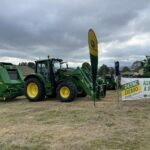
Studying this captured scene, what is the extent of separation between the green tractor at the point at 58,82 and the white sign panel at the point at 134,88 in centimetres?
193

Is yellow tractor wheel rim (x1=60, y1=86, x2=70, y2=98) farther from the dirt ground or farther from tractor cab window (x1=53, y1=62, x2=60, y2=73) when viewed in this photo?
the dirt ground

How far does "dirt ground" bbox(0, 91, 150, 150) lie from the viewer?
22.8ft

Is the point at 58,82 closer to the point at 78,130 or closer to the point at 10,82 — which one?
the point at 10,82

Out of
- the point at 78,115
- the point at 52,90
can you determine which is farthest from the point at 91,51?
the point at 52,90

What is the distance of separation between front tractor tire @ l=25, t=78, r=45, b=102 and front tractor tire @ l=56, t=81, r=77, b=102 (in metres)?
1.20

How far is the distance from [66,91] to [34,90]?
2292 mm

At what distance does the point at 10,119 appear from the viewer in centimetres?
1062

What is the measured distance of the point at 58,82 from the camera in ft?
52.5

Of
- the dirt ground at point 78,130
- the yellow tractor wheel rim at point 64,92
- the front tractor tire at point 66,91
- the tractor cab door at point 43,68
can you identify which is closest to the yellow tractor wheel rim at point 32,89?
the tractor cab door at point 43,68

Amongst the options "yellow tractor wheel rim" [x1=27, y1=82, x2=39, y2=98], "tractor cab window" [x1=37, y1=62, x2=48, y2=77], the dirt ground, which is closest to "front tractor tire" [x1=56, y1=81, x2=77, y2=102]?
"tractor cab window" [x1=37, y1=62, x2=48, y2=77]

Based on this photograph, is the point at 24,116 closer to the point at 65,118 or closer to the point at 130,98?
the point at 65,118

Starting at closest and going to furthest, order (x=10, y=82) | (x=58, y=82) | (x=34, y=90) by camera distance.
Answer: (x=58, y=82), (x=34, y=90), (x=10, y=82)

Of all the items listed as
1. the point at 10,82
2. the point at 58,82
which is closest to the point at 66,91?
the point at 58,82

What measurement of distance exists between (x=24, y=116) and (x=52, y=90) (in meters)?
5.10
